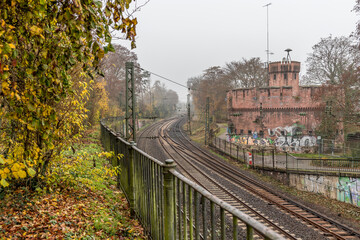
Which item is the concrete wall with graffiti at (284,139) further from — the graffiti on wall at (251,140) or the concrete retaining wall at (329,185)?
the concrete retaining wall at (329,185)

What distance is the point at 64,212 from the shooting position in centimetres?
457

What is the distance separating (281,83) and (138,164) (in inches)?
1454

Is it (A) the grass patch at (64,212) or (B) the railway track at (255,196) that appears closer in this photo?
(A) the grass patch at (64,212)

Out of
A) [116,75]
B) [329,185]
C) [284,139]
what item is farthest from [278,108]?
[116,75]

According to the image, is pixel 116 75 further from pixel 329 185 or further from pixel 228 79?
pixel 329 185

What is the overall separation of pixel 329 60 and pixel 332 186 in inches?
926

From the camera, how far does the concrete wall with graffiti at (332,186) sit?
17.0m

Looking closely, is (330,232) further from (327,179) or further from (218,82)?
(218,82)

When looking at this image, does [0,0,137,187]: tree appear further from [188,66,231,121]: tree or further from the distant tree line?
[188,66,231,121]: tree

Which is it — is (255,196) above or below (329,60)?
below

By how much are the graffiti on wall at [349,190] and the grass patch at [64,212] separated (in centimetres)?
1652

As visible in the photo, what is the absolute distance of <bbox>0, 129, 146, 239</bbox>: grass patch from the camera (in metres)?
3.97

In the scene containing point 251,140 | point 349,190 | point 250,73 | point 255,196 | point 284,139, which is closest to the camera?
point 255,196

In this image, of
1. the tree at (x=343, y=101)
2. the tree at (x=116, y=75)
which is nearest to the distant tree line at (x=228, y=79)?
the tree at (x=116, y=75)
